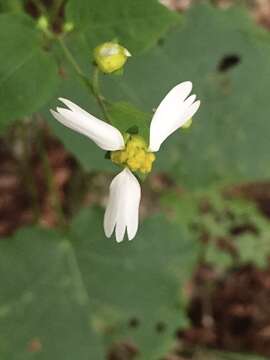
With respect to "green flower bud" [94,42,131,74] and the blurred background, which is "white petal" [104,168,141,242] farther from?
the blurred background

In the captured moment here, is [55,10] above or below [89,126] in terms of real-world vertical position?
above

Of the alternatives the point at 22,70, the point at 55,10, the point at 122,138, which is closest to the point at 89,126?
the point at 122,138

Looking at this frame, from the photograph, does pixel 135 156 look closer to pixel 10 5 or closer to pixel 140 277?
pixel 10 5

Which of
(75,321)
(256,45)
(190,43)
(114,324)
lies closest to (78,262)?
(75,321)

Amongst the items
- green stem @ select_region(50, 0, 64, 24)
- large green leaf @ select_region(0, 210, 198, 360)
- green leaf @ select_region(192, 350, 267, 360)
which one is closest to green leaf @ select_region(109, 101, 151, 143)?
green stem @ select_region(50, 0, 64, 24)

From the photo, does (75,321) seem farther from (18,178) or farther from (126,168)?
(126,168)
